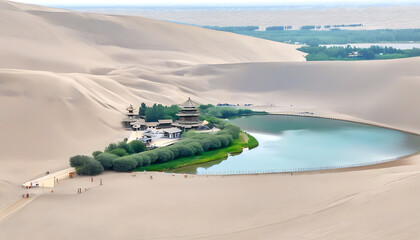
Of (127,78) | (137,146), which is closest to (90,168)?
(137,146)

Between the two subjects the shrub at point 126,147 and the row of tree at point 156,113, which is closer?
the shrub at point 126,147

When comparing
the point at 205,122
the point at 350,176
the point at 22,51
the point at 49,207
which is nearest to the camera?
the point at 49,207

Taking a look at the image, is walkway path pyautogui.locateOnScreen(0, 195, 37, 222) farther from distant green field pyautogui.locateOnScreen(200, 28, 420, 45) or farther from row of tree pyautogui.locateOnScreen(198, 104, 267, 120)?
distant green field pyautogui.locateOnScreen(200, 28, 420, 45)

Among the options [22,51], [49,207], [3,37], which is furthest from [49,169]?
[3,37]

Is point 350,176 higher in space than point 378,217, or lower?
higher

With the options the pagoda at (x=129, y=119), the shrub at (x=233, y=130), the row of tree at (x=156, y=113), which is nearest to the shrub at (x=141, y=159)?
the shrub at (x=233, y=130)

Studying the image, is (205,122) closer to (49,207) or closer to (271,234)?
(49,207)

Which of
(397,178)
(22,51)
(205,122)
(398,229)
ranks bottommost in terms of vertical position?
(398,229)

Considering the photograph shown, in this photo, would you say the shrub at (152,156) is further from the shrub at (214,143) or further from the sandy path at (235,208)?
the shrub at (214,143)
